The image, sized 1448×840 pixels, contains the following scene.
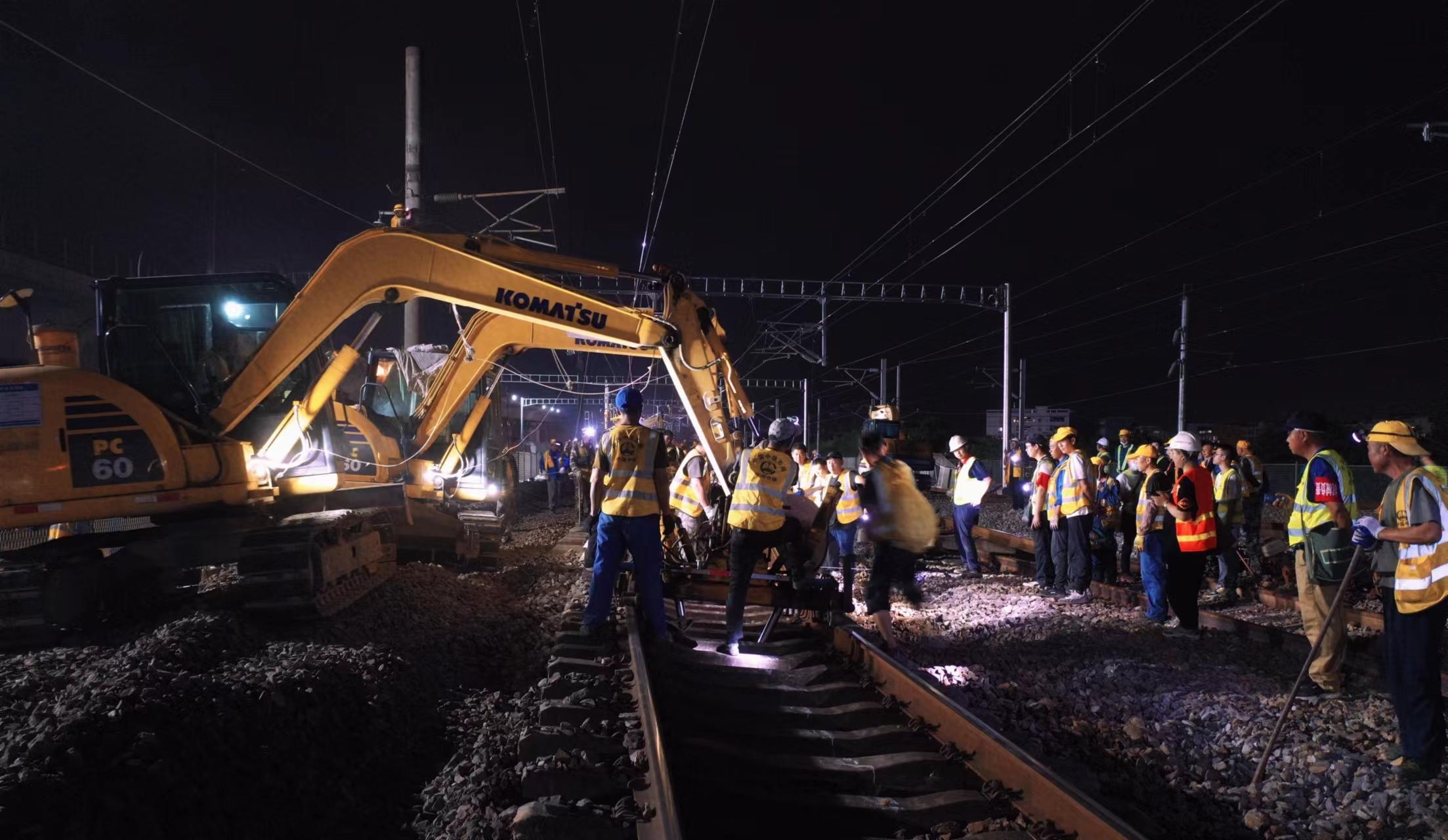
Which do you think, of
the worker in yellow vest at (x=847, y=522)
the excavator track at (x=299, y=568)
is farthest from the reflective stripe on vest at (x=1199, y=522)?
the excavator track at (x=299, y=568)

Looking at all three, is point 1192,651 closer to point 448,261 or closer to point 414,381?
point 448,261

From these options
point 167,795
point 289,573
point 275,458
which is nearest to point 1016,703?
point 167,795

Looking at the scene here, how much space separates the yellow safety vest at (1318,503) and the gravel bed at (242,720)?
557 cm

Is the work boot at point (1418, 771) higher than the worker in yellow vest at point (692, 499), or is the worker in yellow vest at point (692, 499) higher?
the worker in yellow vest at point (692, 499)

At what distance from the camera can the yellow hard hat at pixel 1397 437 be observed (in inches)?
185

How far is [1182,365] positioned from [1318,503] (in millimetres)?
26795

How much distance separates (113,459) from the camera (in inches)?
279

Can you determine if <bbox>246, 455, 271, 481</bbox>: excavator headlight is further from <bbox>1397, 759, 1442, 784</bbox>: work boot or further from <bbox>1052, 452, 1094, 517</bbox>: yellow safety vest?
<bbox>1397, 759, 1442, 784</bbox>: work boot

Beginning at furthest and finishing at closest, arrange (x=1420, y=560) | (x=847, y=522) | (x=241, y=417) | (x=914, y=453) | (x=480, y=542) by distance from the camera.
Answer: (x=914, y=453), (x=480, y=542), (x=847, y=522), (x=241, y=417), (x=1420, y=560)

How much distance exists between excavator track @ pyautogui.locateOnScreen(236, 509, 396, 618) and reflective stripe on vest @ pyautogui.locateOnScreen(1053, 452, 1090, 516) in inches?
297

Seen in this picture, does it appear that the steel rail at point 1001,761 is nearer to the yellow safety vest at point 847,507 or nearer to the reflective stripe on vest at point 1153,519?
the reflective stripe on vest at point 1153,519

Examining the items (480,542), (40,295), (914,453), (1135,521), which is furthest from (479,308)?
(914,453)

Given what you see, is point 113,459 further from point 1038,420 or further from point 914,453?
point 1038,420

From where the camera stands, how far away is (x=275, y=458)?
8508mm
